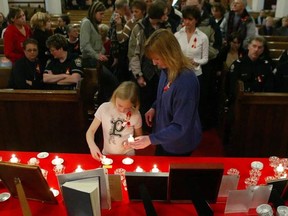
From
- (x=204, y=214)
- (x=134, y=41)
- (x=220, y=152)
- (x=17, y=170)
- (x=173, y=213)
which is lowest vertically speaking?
(x=220, y=152)

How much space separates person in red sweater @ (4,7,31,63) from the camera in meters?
4.73

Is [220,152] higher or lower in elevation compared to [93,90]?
lower

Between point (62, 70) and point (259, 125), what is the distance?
7.34 feet

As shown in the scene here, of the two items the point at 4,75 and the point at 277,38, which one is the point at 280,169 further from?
the point at 277,38

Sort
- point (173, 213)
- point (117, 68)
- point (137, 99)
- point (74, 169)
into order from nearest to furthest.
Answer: point (173, 213) → point (74, 169) → point (137, 99) → point (117, 68)

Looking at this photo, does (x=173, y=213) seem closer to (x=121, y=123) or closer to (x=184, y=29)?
(x=121, y=123)

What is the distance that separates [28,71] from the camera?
154 inches

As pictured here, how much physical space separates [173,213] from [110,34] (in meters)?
3.88

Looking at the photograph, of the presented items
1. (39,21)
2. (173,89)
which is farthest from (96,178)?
(39,21)

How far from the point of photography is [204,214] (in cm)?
164

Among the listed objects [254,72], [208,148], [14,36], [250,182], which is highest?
[14,36]

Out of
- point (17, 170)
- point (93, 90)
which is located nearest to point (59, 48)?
point (93, 90)

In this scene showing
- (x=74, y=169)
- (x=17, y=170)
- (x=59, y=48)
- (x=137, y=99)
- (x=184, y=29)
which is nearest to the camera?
(x=17, y=170)

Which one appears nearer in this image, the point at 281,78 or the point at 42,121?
the point at 42,121
